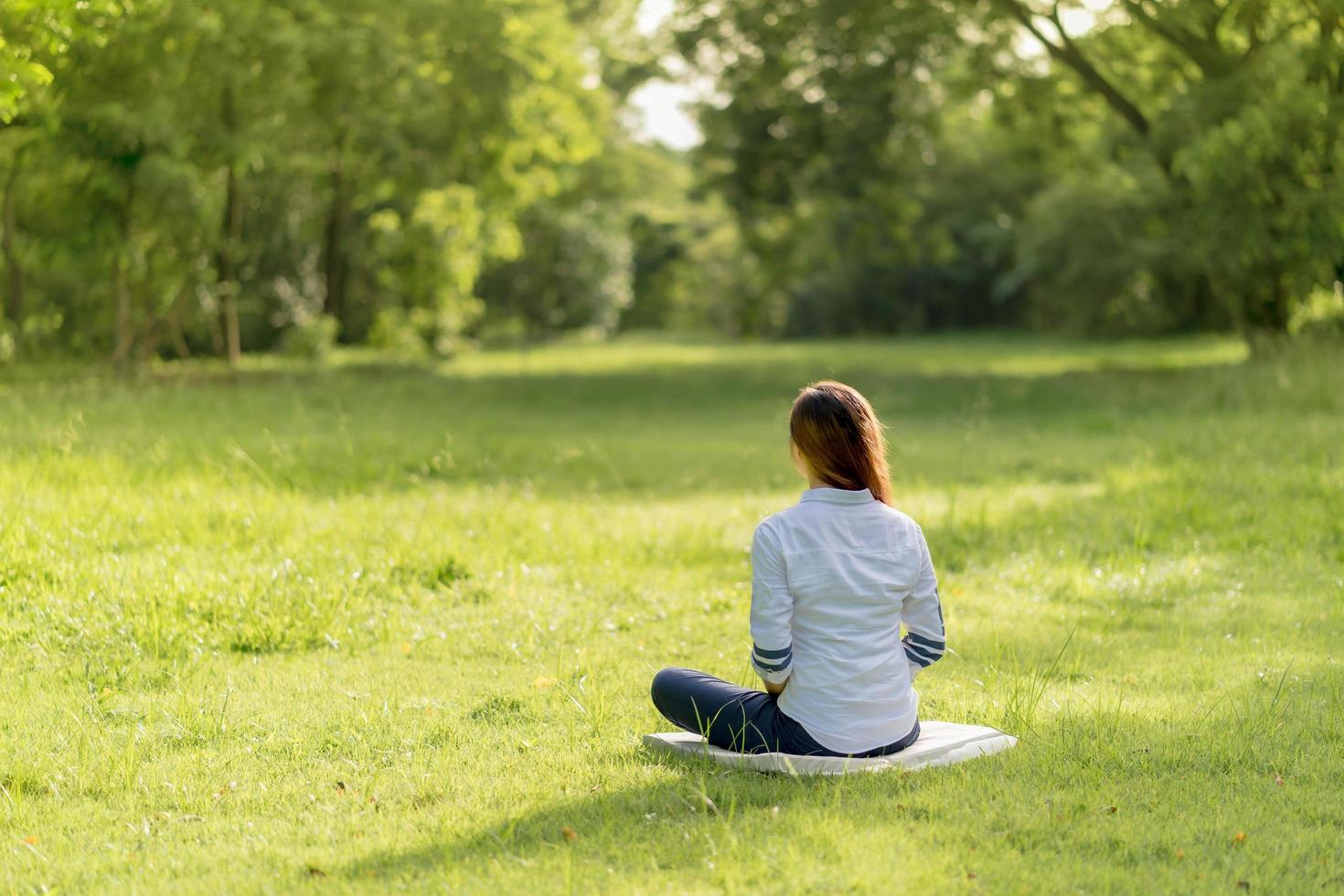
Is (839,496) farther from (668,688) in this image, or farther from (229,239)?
(229,239)

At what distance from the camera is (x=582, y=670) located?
6.18 meters

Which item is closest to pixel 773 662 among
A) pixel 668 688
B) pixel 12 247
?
pixel 668 688

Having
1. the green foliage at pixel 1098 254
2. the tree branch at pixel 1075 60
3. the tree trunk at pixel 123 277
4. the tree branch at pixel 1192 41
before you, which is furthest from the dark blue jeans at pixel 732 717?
the green foliage at pixel 1098 254

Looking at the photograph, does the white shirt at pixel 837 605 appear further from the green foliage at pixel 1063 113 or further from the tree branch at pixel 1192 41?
the tree branch at pixel 1192 41

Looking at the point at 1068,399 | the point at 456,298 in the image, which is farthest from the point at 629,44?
the point at 1068,399

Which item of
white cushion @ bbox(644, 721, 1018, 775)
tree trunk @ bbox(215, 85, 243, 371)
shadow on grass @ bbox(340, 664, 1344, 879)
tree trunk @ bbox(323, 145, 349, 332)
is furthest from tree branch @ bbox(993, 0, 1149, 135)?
white cushion @ bbox(644, 721, 1018, 775)

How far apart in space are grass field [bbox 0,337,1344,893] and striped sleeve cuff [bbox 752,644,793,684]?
39 centimetres

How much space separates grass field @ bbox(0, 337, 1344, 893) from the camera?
398cm

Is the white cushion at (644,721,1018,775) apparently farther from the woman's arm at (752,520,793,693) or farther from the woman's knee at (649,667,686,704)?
the woman's arm at (752,520,793,693)

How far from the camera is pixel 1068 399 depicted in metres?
21.7

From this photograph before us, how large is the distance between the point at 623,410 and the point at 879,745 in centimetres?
1746

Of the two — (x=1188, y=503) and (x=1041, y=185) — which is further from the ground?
(x=1041, y=185)

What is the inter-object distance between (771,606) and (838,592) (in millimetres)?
238

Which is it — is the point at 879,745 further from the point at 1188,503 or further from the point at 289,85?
the point at 289,85
